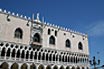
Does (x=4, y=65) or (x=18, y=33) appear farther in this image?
(x=18, y=33)

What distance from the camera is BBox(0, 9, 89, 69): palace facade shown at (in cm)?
4253

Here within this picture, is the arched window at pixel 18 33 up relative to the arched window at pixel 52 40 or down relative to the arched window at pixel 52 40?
up

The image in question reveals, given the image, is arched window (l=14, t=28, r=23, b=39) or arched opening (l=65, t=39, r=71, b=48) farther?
arched opening (l=65, t=39, r=71, b=48)

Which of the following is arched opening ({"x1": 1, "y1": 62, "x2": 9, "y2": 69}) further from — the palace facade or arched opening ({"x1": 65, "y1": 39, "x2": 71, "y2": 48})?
arched opening ({"x1": 65, "y1": 39, "x2": 71, "y2": 48})

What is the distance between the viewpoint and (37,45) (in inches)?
1875

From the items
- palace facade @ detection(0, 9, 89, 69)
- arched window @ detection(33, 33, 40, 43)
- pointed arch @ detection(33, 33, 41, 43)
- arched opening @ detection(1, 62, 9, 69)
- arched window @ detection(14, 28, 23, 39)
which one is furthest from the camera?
pointed arch @ detection(33, 33, 41, 43)

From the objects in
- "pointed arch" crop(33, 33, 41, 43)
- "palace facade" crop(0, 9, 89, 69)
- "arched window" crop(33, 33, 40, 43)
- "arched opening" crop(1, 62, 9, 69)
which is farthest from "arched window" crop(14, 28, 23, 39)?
"arched opening" crop(1, 62, 9, 69)

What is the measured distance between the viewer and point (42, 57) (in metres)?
48.6

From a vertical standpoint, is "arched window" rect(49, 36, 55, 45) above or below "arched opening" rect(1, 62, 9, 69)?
above

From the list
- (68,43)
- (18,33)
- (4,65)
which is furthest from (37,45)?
(68,43)

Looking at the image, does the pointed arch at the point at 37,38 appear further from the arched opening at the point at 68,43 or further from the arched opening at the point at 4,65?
the arched opening at the point at 4,65

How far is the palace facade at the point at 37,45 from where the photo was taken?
42531 mm

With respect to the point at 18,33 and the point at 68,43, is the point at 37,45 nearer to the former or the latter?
the point at 18,33

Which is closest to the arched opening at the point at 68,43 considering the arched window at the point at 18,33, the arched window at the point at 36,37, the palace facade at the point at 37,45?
the palace facade at the point at 37,45
